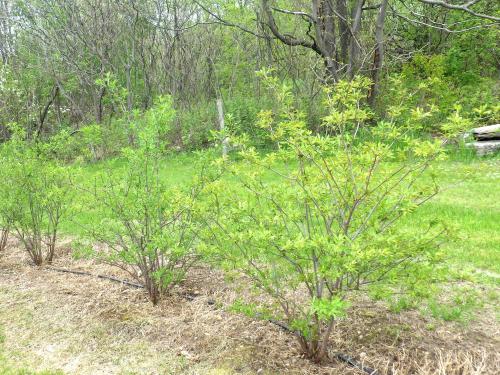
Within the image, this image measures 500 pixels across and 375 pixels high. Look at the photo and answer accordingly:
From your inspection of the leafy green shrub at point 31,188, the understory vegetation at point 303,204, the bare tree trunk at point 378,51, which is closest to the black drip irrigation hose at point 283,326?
the understory vegetation at point 303,204

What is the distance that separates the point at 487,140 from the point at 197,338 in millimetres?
7878

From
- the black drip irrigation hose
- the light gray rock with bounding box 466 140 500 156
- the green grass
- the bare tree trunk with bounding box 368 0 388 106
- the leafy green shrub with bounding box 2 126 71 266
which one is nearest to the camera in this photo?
the black drip irrigation hose

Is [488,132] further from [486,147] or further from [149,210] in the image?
[149,210]

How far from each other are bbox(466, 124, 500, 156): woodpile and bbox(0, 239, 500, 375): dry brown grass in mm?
6425

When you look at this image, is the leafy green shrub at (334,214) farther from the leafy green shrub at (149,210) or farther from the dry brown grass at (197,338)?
the leafy green shrub at (149,210)

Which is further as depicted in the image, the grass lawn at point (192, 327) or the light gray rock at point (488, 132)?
the light gray rock at point (488, 132)

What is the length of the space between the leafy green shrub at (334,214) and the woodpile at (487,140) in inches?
265

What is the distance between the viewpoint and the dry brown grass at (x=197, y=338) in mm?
3047

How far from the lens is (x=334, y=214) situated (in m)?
3.00

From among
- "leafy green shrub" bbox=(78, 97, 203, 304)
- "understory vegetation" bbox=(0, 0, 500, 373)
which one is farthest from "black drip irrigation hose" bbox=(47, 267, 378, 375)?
"leafy green shrub" bbox=(78, 97, 203, 304)

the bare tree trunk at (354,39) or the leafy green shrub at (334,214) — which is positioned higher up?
the bare tree trunk at (354,39)

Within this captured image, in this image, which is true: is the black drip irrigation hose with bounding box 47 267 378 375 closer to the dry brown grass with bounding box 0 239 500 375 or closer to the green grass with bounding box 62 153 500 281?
the dry brown grass with bounding box 0 239 500 375

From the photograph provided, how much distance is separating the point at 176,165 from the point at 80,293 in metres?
7.92

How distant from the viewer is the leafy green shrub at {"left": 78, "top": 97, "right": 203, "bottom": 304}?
396cm
